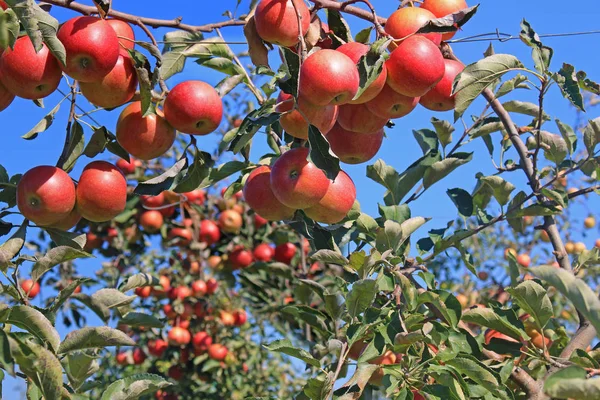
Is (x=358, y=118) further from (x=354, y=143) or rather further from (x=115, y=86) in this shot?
(x=115, y=86)

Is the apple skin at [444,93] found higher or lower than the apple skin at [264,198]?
higher

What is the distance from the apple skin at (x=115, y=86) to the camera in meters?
1.48

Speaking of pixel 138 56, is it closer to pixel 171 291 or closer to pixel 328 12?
pixel 328 12

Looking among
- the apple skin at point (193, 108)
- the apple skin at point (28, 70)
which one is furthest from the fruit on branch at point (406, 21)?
the apple skin at point (28, 70)

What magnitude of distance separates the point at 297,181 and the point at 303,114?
0.63 feet

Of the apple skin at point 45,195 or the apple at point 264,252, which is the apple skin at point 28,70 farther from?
the apple at point 264,252

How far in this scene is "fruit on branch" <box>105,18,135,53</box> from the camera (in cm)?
154

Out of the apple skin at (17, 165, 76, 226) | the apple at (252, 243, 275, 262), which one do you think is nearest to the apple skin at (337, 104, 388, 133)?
A: the apple skin at (17, 165, 76, 226)

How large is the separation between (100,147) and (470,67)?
3.08 feet

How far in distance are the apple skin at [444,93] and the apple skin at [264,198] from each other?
17.1 inches

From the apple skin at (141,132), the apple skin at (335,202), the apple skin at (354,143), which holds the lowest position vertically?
the apple skin at (335,202)

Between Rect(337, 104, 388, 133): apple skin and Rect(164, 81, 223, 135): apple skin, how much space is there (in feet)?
1.03

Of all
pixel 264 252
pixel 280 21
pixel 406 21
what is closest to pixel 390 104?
pixel 406 21

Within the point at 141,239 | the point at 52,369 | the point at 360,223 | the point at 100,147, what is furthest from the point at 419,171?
the point at 141,239
